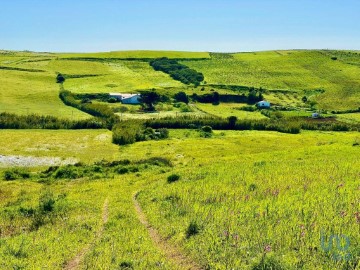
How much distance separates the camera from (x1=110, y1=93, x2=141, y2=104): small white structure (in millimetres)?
133875

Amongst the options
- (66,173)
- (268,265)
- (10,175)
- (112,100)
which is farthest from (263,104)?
(268,265)

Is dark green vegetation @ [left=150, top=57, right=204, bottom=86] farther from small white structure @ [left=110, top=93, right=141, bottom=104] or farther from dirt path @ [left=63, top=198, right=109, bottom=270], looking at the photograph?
dirt path @ [left=63, top=198, right=109, bottom=270]

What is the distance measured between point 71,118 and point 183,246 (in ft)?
291

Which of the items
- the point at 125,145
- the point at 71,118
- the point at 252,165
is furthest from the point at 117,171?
the point at 71,118

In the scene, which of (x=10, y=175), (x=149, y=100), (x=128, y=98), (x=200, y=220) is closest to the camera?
(x=200, y=220)

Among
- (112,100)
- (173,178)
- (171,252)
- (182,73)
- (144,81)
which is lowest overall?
(112,100)

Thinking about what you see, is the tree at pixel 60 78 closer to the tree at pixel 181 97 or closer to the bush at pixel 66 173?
the tree at pixel 181 97

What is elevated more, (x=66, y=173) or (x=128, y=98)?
(x=128, y=98)

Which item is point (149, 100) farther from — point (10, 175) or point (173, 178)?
point (173, 178)

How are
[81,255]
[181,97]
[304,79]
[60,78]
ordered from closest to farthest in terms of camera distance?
1. [81,255]
2. [181,97]
3. [60,78]
4. [304,79]

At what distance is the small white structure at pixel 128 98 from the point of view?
439 feet

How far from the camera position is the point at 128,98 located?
441 ft

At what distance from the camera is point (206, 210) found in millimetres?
24500

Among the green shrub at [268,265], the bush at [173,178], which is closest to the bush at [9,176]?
the bush at [173,178]
